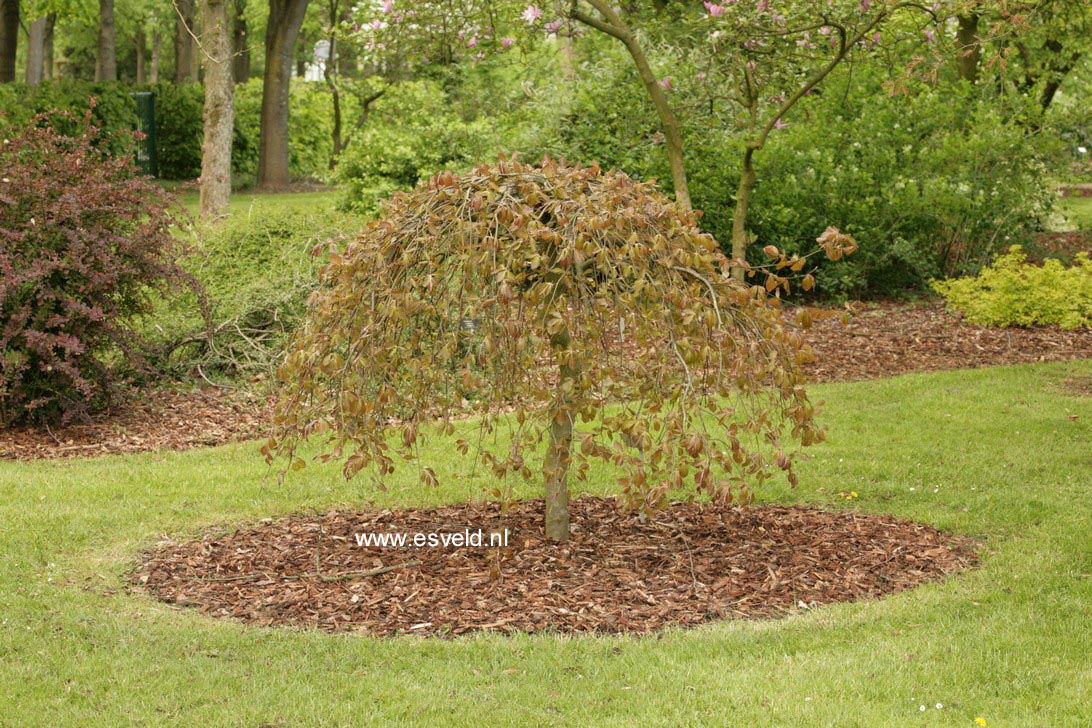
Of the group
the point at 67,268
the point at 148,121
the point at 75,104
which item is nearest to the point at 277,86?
the point at 75,104

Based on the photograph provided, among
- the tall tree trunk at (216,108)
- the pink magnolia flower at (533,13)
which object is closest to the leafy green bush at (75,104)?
the tall tree trunk at (216,108)

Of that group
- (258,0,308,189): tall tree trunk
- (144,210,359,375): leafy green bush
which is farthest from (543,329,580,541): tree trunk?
(258,0,308,189): tall tree trunk

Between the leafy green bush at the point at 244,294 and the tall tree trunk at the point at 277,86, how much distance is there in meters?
9.27

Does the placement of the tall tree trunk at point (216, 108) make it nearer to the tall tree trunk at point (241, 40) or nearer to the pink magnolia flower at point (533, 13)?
the pink magnolia flower at point (533, 13)

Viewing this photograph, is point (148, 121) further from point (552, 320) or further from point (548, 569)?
point (552, 320)

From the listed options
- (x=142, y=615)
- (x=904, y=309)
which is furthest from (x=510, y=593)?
(x=904, y=309)

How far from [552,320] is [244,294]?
653 cm

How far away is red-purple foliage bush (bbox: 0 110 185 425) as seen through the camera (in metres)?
7.91

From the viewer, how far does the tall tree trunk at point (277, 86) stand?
20.3 meters

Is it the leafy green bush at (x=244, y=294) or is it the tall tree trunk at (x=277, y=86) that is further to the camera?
the tall tree trunk at (x=277, y=86)

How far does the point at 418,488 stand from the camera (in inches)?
267

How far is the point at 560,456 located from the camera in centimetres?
480

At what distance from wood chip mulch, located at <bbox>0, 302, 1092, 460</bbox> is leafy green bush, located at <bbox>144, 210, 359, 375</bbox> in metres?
0.55

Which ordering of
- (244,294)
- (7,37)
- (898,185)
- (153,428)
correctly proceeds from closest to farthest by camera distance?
(153,428) → (244,294) → (898,185) → (7,37)
